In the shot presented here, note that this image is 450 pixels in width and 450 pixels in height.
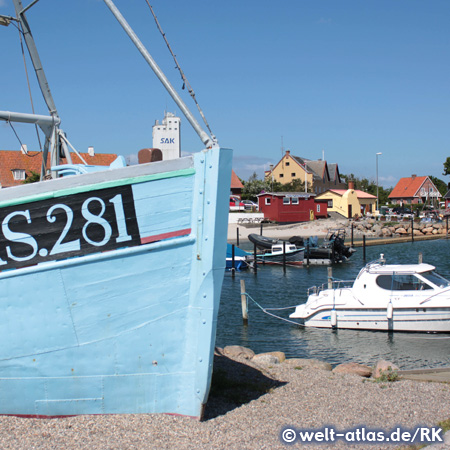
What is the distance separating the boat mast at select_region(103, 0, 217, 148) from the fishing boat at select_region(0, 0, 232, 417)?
0.03m

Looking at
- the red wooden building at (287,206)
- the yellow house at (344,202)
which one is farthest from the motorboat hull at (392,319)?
the yellow house at (344,202)

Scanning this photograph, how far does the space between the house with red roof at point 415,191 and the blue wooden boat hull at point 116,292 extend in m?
98.3

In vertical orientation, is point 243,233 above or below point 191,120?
below

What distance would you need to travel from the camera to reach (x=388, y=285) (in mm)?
15742

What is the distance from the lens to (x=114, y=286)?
19.8 feet

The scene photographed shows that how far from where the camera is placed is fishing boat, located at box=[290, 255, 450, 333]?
1530 centimetres

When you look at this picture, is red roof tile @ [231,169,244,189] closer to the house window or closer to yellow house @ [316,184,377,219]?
yellow house @ [316,184,377,219]

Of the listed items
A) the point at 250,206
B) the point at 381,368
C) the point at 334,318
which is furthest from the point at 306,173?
the point at 381,368

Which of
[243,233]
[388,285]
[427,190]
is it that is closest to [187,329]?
[388,285]

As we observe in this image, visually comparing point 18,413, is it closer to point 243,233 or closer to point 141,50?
point 141,50

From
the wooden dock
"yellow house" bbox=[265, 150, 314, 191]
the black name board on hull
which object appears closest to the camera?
the black name board on hull

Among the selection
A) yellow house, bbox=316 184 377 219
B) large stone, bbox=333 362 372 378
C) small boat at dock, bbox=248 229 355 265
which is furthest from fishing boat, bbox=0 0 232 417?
yellow house, bbox=316 184 377 219

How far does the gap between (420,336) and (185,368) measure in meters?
11.2

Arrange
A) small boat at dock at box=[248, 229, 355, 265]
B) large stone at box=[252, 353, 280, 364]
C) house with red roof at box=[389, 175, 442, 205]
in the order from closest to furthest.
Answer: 1. large stone at box=[252, 353, 280, 364]
2. small boat at dock at box=[248, 229, 355, 265]
3. house with red roof at box=[389, 175, 442, 205]
